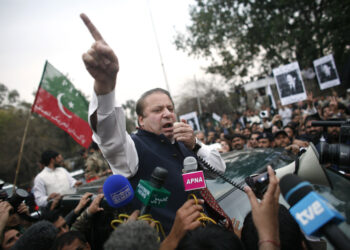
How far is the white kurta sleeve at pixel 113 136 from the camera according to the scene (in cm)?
129

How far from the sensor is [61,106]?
520 centimetres

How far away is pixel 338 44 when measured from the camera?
13.4 meters

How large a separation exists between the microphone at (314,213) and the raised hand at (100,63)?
873 millimetres

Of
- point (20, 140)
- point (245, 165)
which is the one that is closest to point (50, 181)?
point (245, 165)

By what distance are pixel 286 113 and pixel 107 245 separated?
9.73 m

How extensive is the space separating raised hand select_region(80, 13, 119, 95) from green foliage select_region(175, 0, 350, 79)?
1380 cm

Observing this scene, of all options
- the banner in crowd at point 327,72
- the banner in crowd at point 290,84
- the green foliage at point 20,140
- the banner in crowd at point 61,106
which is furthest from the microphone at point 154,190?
the green foliage at point 20,140

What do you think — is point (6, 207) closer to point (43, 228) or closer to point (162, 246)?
point (43, 228)

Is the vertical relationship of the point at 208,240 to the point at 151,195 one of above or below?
Answer: below

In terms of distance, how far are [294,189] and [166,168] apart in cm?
89

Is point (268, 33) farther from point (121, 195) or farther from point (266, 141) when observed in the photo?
point (121, 195)

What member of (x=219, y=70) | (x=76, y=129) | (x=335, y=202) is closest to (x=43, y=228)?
(x=335, y=202)

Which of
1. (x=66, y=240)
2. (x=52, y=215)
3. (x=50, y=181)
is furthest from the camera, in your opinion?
(x=50, y=181)

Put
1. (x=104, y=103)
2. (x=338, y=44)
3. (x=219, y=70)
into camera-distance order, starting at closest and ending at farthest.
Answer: (x=104, y=103) < (x=338, y=44) < (x=219, y=70)
